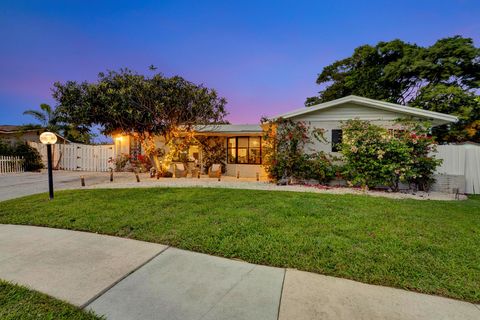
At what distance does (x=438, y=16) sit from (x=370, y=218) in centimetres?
2226

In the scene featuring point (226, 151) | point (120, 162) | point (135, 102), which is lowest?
point (120, 162)

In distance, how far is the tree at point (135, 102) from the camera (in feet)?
34.4

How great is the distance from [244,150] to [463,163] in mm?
9692

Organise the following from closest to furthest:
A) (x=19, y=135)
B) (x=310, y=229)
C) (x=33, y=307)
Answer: (x=33, y=307) → (x=310, y=229) → (x=19, y=135)

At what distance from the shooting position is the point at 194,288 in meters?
2.51

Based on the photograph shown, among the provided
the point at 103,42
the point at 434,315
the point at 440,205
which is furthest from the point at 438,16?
the point at 103,42

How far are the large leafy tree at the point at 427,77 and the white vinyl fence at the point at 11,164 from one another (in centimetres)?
2310

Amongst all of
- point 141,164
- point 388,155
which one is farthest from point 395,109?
point 141,164

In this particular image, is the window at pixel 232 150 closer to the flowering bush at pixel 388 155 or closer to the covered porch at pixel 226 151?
the covered porch at pixel 226 151

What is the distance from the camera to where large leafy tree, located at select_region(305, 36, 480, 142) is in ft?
43.3

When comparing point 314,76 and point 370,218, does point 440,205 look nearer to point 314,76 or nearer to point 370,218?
point 370,218

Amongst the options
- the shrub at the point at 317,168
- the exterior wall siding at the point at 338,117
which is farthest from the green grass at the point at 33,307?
the exterior wall siding at the point at 338,117

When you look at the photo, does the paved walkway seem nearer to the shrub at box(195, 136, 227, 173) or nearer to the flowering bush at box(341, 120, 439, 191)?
the flowering bush at box(341, 120, 439, 191)

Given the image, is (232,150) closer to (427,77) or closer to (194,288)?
(194,288)
